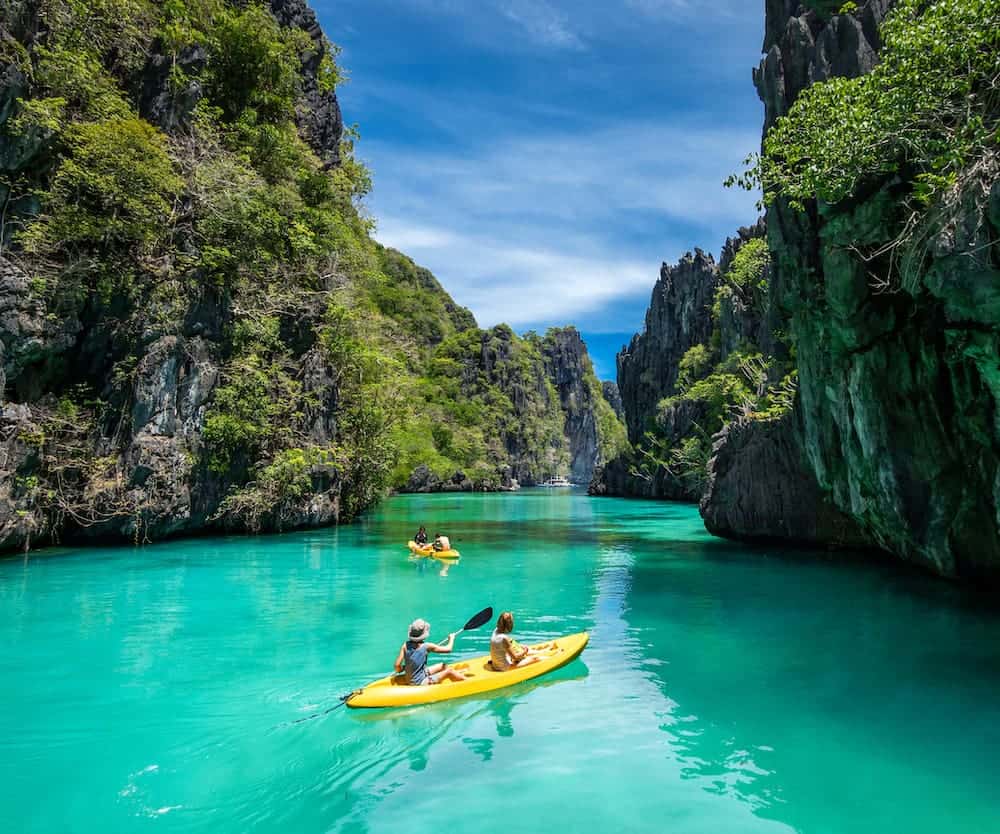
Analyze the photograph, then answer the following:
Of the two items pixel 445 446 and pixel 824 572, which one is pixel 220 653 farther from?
pixel 445 446

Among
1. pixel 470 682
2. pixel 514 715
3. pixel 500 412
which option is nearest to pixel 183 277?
pixel 470 682

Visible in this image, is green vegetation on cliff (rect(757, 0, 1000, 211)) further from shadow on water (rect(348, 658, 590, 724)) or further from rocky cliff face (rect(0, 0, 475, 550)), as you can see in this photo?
rocky cliff face (rect(0, 0, 475, 550))

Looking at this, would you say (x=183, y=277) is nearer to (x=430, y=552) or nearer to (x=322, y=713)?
(x=430, y=552)

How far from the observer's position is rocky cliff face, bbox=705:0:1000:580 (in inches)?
372

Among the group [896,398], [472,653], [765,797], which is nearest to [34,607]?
[472,653]

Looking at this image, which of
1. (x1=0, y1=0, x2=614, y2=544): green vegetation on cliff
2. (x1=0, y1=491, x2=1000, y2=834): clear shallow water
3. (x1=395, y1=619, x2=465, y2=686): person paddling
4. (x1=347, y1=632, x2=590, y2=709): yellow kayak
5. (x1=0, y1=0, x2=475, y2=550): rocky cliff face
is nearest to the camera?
(x1=0, y1=491, x2=1000, y2=834): clear shallow water

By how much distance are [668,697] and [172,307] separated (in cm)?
2091

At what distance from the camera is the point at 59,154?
772 inches

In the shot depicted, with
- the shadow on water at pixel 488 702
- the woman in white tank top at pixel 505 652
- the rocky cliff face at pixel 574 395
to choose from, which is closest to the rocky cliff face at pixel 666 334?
the shadow on water at pixel 488 702

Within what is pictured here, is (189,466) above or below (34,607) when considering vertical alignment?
above

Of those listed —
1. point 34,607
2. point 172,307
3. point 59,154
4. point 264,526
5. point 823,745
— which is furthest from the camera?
point 264,526

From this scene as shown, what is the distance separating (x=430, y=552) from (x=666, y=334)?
51148 millimetres

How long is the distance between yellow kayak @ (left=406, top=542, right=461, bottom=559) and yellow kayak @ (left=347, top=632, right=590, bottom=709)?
394 inches

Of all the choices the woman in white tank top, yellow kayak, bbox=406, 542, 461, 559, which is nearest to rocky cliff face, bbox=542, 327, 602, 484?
yellow kayak, bbox=406, 542, 461, 559
